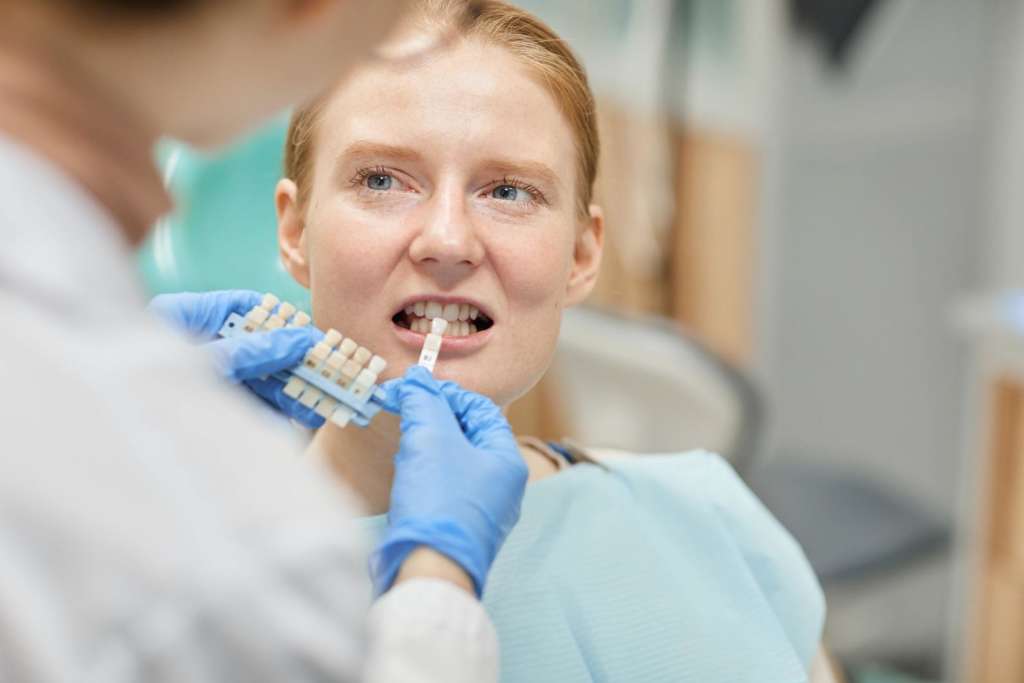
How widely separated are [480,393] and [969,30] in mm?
2152

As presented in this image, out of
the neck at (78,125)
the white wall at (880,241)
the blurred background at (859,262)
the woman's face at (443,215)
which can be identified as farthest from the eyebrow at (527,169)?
the white wall at (880,241)

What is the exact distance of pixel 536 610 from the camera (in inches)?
36.0

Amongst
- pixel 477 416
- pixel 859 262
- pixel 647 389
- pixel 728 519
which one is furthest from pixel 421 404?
pixel 859 262

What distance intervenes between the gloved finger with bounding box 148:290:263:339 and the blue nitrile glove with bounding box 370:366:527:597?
125 millimetres

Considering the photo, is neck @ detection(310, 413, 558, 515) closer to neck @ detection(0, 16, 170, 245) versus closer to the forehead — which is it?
the forehead

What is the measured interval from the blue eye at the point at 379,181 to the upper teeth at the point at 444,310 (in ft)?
0.29

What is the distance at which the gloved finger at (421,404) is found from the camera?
2.66 ft

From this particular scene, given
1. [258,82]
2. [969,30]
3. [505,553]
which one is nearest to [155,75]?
[258,82]

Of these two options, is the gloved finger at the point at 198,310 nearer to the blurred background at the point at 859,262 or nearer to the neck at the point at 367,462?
the neck at the point at 367,462

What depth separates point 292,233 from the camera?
3.07ft

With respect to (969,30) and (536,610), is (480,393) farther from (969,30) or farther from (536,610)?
(969,30)

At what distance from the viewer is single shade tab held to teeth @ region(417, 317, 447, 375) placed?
2.91ft

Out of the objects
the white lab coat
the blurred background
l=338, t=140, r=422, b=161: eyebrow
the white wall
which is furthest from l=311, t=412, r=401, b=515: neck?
the white wall

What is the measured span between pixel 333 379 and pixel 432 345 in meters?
0.08
